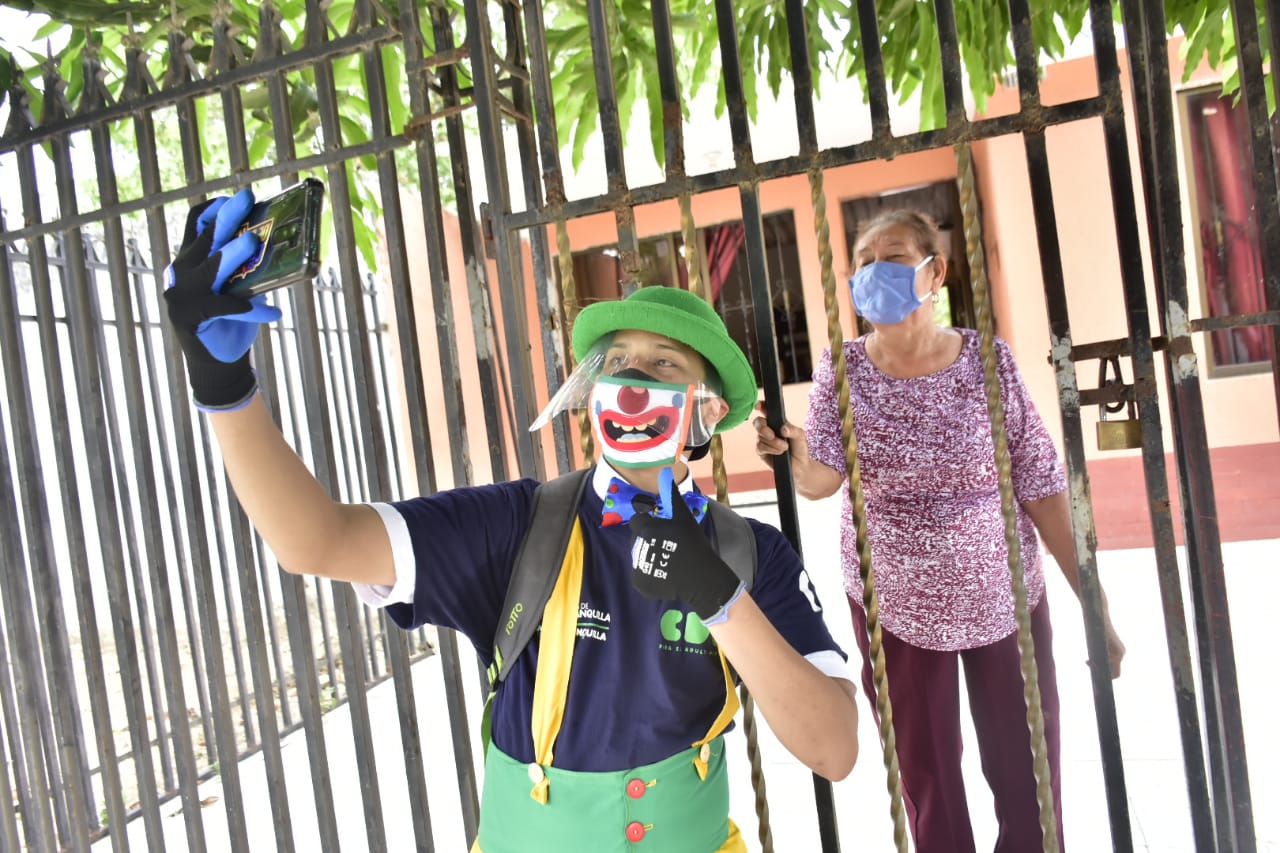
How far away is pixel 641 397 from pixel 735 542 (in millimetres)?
304

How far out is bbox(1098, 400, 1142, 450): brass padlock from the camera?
1.74 m

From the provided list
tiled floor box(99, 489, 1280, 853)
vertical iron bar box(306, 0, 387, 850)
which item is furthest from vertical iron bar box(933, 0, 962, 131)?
tiled floor box(99, 489, 1280, 853)

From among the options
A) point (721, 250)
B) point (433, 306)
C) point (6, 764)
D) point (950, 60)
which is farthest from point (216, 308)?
point (721, 250)

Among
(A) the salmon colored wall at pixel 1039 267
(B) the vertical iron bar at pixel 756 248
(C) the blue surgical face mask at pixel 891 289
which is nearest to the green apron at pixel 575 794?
(B) the vertical iron bar at pixel 756 248

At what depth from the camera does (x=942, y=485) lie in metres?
2.32

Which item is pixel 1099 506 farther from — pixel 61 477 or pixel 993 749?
pixel 61 477

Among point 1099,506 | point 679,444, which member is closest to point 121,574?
point 679,444

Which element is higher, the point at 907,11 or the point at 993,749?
the point at 907,11

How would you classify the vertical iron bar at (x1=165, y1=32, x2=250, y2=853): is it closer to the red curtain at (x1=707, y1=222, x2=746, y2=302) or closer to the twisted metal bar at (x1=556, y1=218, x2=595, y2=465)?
the twisted metal bar at (x1=556, y1=218, x2=595, y2=465)

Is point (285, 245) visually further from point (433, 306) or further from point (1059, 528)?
point (1059, 528)

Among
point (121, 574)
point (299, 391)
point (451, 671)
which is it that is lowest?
point (451, 671)

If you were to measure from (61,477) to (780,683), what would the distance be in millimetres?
2167

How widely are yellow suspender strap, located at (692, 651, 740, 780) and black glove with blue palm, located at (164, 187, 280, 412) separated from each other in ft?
2.82

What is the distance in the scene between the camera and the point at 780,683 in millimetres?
1351
